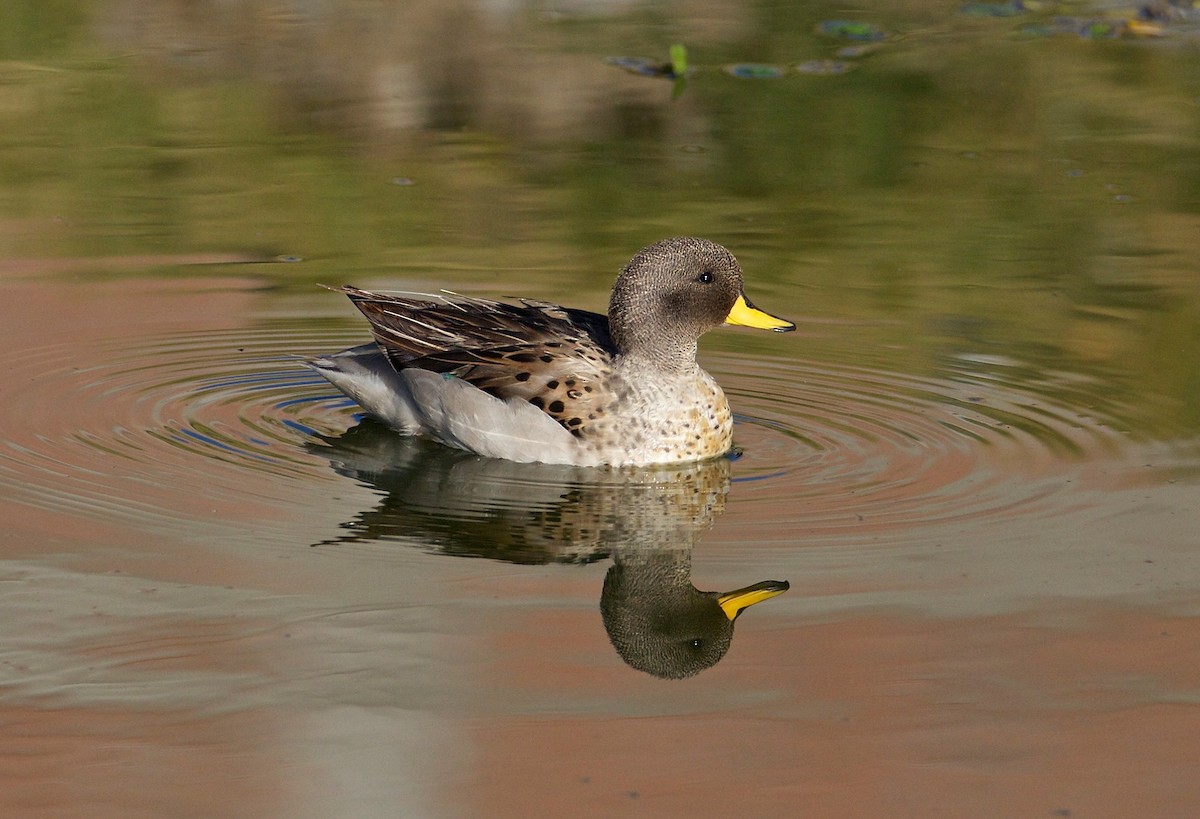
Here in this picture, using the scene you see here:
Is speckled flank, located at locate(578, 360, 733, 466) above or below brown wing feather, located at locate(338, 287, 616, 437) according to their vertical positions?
below

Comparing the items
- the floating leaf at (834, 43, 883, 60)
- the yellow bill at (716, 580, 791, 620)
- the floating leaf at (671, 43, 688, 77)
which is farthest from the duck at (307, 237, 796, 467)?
the floating leaf at (834, 43, 883, 60)

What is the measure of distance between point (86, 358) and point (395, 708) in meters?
4.61

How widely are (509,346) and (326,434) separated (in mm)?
1009

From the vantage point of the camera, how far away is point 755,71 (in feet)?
53.0

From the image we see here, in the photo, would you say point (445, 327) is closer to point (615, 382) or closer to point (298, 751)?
point (615, 382)

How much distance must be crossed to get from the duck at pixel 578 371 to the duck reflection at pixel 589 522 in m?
0.11

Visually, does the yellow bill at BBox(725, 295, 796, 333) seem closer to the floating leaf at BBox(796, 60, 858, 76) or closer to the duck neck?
the duck neck

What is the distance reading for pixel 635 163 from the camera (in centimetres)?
1373

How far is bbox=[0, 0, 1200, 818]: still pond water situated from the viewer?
573cm

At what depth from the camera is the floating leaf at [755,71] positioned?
16078mm

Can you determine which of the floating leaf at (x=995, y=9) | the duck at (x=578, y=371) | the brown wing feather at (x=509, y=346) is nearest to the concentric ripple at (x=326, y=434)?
the duck at (x=578, y=371)

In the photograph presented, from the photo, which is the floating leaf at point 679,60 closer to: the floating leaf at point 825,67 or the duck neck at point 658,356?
the floating leaf at point 825,67

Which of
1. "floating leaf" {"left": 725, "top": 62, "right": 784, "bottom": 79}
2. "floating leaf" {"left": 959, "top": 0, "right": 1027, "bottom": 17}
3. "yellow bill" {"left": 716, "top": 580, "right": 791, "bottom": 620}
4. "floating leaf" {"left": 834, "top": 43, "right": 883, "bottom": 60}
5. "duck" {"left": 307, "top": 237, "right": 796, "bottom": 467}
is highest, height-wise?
"floating leaf" {"left": 959, "top": 0, "right": 1027, "bottom": 17}

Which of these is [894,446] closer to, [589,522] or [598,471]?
[598,471]
